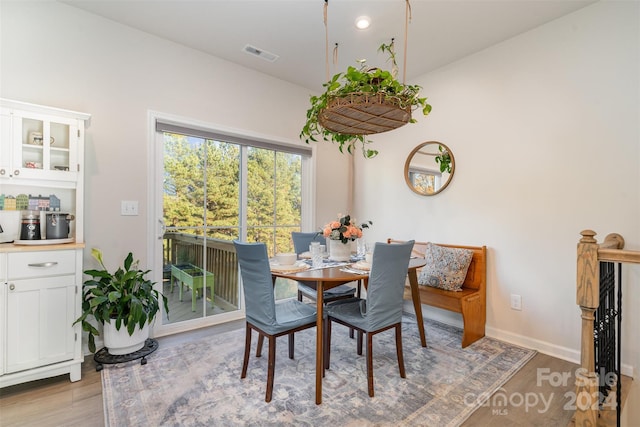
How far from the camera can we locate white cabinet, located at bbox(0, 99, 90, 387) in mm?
1832

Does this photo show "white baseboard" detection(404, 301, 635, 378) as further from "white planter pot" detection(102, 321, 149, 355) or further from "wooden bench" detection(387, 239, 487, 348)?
"white planter pot" detection(102, 321, 149, 355)

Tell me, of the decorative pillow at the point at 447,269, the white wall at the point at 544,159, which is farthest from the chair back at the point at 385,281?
the white wall at the point at 544,159

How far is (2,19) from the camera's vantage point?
2.11 m

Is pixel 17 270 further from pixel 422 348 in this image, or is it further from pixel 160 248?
pixel 422 348

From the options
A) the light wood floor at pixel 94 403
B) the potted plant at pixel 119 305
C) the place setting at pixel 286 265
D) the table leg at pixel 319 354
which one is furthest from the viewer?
the potted plant at pixel 119 305

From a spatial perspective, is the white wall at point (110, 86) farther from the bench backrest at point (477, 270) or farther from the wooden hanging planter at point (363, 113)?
the bench backrest at point (477, 270)

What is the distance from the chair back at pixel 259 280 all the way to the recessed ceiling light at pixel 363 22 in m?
2.00

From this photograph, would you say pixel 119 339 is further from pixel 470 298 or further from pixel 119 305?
pixel 470 298

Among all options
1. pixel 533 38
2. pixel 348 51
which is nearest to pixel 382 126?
pixel 348 51

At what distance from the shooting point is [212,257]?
3104 mm

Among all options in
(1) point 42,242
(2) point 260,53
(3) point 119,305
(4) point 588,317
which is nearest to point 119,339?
(3) point 119,305

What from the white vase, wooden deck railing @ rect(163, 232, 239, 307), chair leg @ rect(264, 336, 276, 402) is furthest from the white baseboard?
wooden deck railing @ rect(163, 232, 239, 307)

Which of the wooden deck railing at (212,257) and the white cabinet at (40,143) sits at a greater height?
the white cabinet at (40,143)

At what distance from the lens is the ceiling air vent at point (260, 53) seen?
291cm
